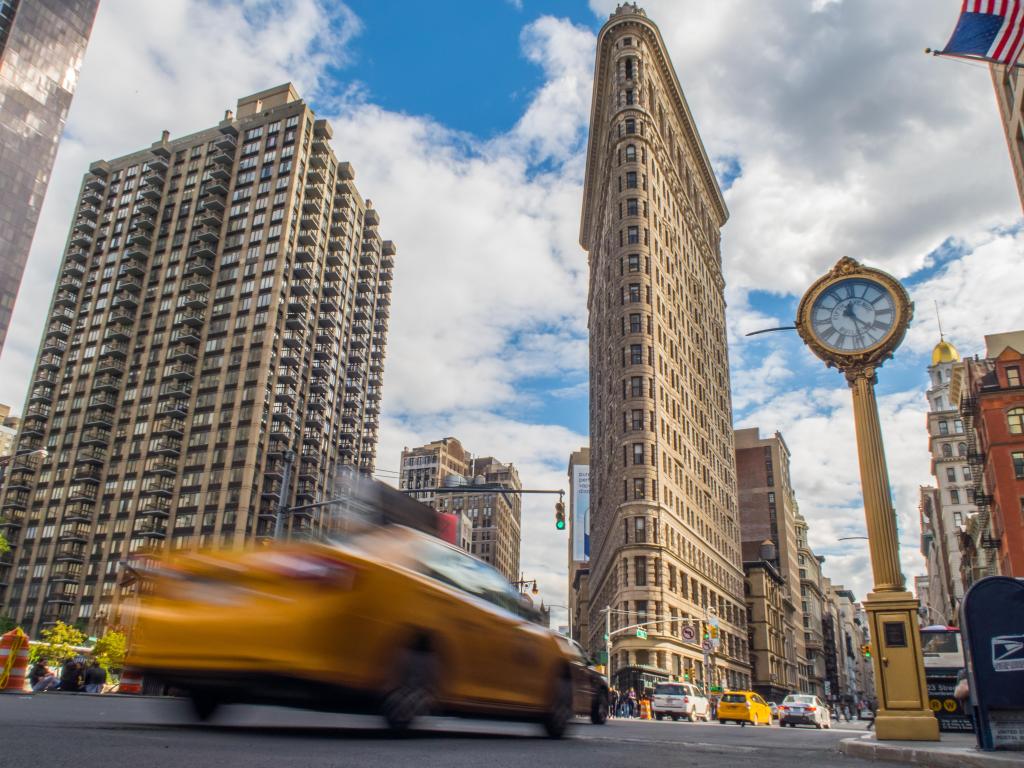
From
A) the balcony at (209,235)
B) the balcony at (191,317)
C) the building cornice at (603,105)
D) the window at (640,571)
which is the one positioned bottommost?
the window at (640,571)

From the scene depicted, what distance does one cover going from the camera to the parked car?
3397 centimetres

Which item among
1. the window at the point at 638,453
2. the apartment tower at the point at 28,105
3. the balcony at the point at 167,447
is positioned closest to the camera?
the window at the point at 638,453

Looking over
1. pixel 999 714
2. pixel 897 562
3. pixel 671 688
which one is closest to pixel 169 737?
pixel 999 714

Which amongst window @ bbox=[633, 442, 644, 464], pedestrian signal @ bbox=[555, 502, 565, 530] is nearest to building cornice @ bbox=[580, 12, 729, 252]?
window @ bbox=[633, 442, 644, 464]

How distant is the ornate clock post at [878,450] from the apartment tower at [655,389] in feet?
134

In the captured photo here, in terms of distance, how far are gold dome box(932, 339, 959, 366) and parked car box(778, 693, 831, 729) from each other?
10424cm

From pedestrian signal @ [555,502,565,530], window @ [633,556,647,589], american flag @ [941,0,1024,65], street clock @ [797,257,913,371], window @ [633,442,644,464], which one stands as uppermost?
window @ [633,442,644,464]

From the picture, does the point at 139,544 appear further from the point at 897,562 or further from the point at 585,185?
the point at 897,562

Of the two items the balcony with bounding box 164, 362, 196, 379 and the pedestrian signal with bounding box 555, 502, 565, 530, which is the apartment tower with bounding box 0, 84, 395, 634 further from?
the pedestrian signal with bounding box 555, 502, 565, 530

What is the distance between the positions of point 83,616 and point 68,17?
270 feet

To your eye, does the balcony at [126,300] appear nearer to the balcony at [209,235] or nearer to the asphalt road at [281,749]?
the balcony at [209,235]

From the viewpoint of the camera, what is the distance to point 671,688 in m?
33.3

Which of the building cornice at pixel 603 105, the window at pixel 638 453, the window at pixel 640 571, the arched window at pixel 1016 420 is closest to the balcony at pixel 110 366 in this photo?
the building cornice at pixel 603 105

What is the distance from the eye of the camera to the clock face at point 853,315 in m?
13.5
